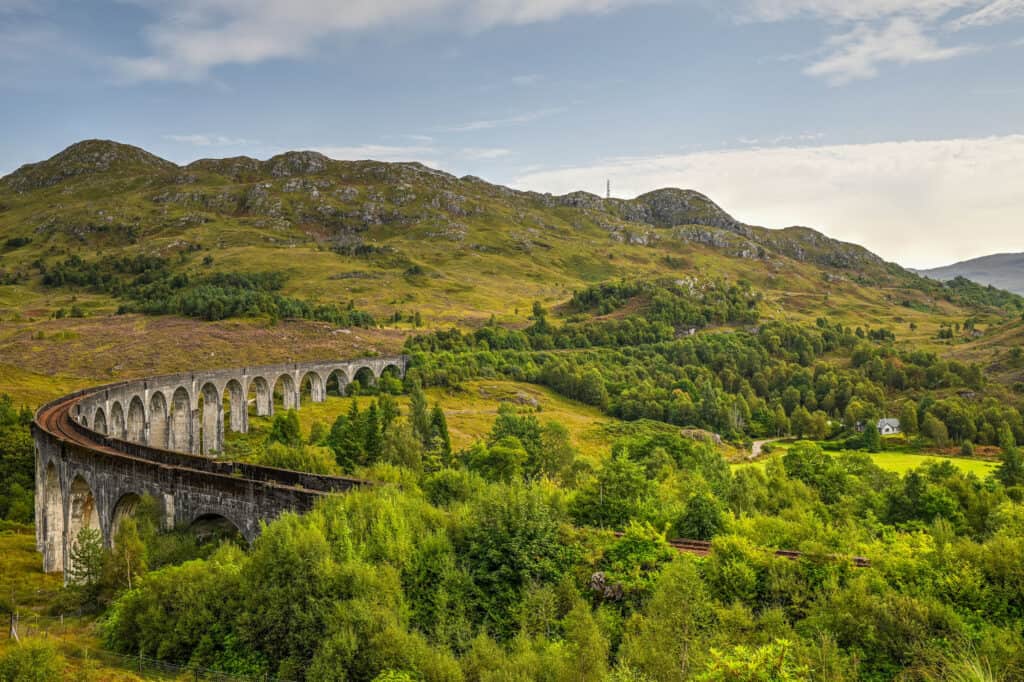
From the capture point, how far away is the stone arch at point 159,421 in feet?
232

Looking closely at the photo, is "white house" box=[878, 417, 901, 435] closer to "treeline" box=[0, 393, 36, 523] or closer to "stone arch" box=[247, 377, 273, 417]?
"stone arch" box=[247, 377, 273, 417]

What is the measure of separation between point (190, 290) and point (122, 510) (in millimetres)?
134405

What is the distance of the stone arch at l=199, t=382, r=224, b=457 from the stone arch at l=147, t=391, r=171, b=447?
617 centimetres

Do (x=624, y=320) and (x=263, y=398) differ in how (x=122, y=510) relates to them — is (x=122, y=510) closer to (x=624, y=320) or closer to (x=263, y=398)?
(x=263, y=398)

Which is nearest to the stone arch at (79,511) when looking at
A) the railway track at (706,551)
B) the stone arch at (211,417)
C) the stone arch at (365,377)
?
the railway track at (706,551)

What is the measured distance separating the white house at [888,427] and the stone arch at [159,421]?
342ft

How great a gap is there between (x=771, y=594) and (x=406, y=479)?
72.8 feet

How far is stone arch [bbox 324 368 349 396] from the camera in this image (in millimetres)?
108438

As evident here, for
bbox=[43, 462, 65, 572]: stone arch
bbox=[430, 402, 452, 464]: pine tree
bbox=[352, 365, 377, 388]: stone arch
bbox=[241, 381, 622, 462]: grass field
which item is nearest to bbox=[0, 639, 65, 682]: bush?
bbox=[43, 462, 65, 572]: stone arch

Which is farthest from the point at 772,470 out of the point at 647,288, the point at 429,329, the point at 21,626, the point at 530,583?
the point at 647,288

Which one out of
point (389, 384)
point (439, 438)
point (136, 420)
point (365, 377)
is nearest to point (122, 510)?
point (439, 438)

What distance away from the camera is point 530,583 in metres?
26.1

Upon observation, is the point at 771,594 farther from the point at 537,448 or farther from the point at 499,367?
the point at 499,367

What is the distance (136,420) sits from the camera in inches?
2709
